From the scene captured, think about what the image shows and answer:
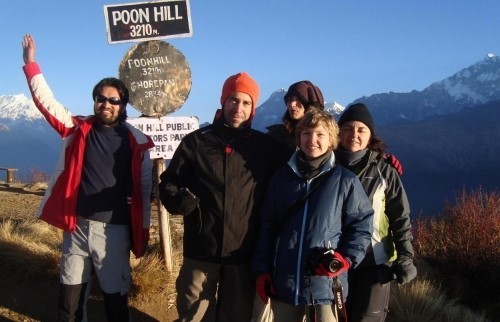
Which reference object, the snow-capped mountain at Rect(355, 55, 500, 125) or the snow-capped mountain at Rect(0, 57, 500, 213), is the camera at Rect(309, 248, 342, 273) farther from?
the snow-capped mountain at Rect(355, 55, 500, 125)

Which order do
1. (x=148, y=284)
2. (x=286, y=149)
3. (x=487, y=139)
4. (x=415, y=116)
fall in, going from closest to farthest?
(x=286, y=149) → (x=148, y=284) → (x=487, y=139) → (x=415, y=116)

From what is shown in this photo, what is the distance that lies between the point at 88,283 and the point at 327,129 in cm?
196

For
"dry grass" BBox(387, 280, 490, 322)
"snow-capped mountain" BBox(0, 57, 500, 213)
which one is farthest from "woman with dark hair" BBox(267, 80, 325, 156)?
"snow-capped mountain" BBox(0, 57, 500, 213)

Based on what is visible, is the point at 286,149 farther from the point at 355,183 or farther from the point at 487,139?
the point at 487,139

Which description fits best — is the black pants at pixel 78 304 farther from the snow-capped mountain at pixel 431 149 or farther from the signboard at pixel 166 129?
the snow-capped mountain at pixel 431 149

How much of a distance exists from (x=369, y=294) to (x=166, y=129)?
2.51m

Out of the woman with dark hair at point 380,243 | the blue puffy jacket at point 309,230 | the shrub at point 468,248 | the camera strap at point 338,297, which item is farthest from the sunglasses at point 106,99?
the shrub at point 468,248

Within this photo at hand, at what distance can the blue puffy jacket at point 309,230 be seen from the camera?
2.96 meters

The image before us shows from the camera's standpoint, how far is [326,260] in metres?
2.84

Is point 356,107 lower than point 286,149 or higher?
higher

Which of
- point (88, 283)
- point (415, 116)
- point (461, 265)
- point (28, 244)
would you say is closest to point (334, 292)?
point (88, 283)

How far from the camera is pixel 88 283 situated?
3639mm

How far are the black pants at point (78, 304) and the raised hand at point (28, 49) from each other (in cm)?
159

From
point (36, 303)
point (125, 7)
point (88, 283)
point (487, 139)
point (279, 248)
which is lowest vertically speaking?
point (487, 139)
